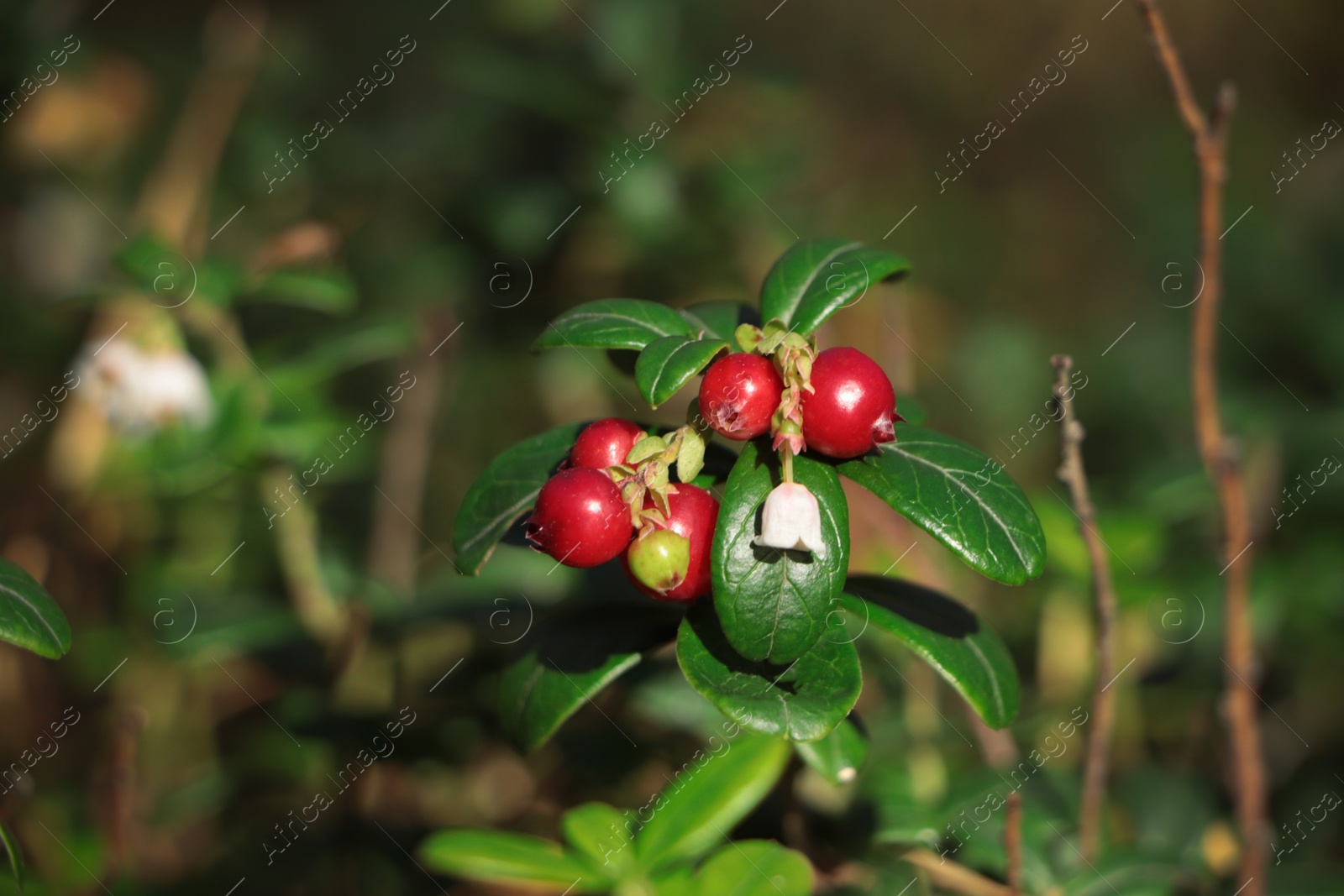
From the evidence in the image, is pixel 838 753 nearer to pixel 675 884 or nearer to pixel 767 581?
pixel 675 884

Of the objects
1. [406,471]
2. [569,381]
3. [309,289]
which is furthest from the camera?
[569,381]

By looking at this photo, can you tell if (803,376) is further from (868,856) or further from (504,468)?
(868,856)

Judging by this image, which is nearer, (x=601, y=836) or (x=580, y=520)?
(x=580, y=520)

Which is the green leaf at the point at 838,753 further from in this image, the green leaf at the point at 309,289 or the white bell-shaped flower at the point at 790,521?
the green leaf at the point at 309,289

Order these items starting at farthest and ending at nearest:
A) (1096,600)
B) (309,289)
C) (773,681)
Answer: (309,289) < (1096,600) < (773,681)

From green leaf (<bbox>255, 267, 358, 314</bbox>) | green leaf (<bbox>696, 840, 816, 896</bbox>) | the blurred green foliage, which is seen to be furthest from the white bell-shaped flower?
green leaf (<bbox>255, 267, 358, 314</bbox>)

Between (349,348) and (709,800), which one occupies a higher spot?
(349,348)

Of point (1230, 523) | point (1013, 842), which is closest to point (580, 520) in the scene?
point (1013, 842)
